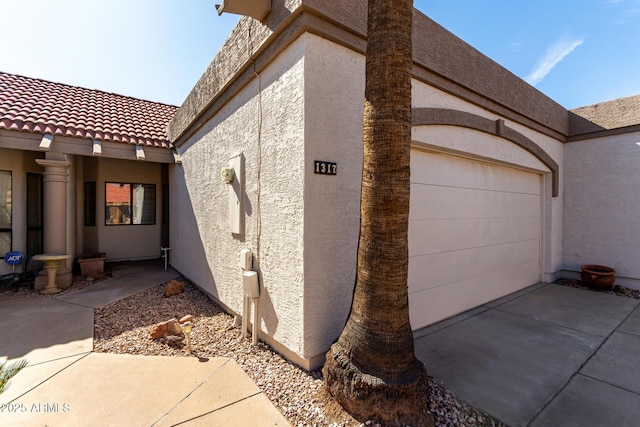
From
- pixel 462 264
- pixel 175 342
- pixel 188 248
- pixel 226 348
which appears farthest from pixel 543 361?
pixel 188 248

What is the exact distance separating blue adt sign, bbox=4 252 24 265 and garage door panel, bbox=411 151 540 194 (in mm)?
9504

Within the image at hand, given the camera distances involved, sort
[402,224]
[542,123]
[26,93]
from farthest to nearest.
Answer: [26,93]
[542,123]
[402,224]

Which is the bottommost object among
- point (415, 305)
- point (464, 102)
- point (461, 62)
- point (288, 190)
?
point (415, 305)

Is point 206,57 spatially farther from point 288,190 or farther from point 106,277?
point 106,277

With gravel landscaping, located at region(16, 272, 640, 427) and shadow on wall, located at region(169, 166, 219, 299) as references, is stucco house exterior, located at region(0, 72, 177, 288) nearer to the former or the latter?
shadow on wall, located at region(169, 166, 219, 299)

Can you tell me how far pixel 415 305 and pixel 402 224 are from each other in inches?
97.4

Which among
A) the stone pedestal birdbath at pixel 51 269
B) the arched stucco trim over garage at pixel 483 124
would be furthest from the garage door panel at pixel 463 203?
the stone pedestal birdbath at pixel 51 269

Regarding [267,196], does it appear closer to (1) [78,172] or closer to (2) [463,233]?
(2) [463,233]

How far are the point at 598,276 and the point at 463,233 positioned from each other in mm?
4556

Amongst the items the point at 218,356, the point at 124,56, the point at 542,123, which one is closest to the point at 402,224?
the point at 218,356

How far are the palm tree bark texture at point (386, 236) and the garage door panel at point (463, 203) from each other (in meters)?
2.03

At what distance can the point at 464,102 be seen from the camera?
17.2 ft

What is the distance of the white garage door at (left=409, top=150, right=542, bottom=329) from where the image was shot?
464 centimetres

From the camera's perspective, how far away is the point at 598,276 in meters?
7.07
